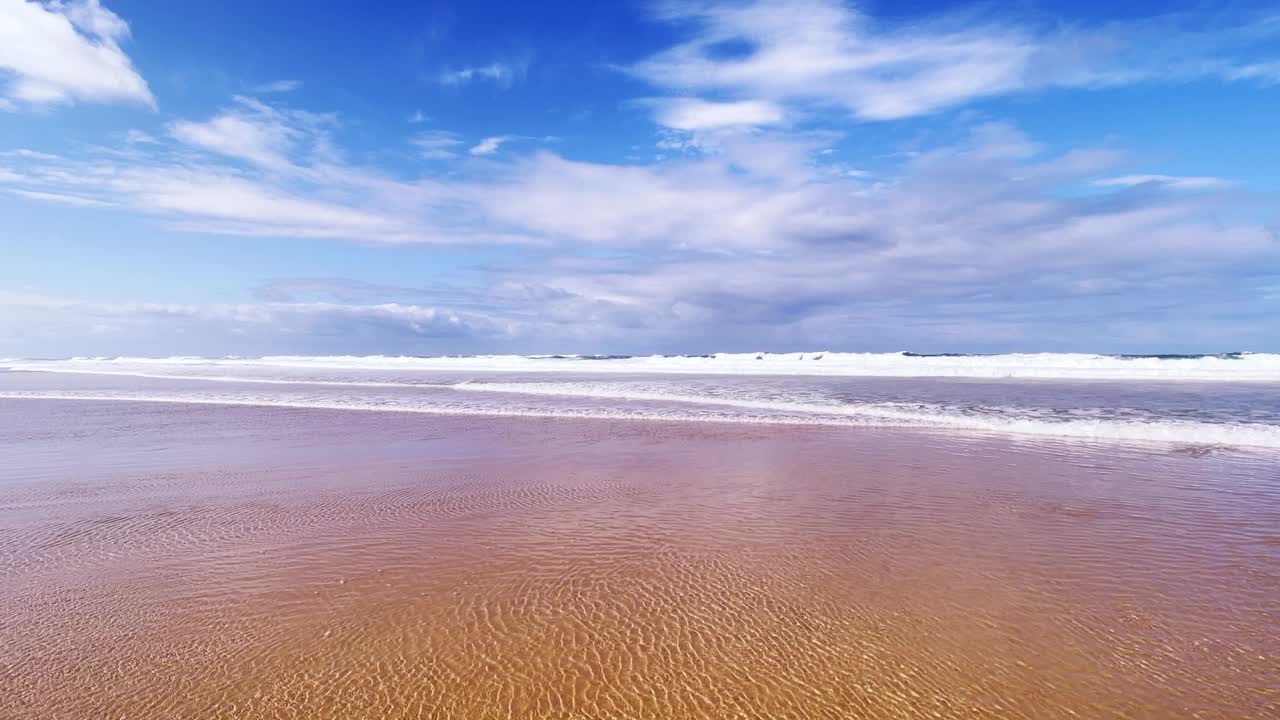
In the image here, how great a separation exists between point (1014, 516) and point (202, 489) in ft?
31.3

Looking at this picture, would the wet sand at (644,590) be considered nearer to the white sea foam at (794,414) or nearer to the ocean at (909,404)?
the white sea foam at (794,414)

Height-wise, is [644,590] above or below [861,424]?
below

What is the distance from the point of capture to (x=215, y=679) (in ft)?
10.9

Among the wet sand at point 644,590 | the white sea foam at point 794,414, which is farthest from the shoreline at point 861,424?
the wet sand at point 644,590

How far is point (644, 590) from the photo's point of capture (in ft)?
14.9

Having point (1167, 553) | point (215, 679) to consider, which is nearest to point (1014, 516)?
point (1167, 553)

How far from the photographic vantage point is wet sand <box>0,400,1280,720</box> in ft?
10.6

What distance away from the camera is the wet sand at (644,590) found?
3217 mm

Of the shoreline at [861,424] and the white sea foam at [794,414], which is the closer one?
the shoreline at [861,424]

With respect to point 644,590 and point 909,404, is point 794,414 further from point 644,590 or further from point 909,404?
point 644,590

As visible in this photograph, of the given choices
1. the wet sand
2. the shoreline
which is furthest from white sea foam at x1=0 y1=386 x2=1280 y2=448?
the wet sand

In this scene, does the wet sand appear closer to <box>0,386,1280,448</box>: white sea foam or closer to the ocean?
<box>0,386,1280,448</box>: white sea foam

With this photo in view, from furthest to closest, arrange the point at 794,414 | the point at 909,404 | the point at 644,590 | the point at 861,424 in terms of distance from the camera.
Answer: the point at 909,404 → the point at 794,414 → the point at 861,424 → the point at 644,590

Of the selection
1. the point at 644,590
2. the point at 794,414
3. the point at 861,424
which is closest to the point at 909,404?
the point at 794,414
